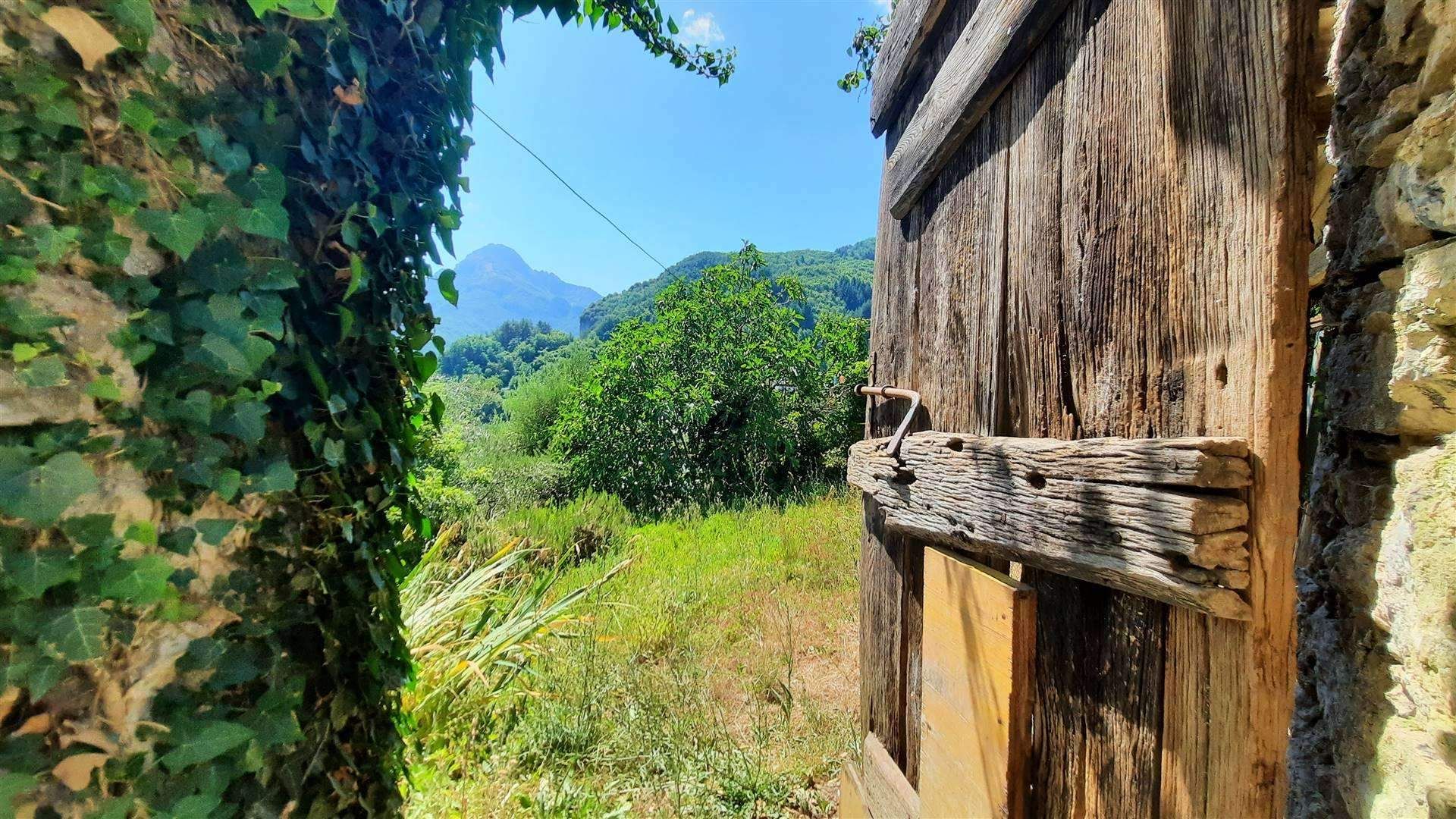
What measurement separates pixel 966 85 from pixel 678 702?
114 inches

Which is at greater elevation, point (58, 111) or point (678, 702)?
point (58, 111)

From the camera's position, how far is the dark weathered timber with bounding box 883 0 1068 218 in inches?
45.9

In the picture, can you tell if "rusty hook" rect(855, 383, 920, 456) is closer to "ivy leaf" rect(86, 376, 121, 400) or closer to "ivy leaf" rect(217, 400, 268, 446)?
"ivy leaf" rect(217, 400, 268, 446)

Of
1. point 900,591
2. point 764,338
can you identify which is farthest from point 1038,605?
point 764,338

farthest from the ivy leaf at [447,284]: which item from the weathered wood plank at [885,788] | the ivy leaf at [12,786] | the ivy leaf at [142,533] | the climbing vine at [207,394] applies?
the weathered wood plank at [885,788]

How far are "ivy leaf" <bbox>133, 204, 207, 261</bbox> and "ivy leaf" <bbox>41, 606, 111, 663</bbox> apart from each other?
591 mm

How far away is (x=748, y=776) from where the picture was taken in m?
2.32

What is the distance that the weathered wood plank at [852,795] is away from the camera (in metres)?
1.84

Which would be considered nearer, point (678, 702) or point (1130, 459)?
point (1130, 459)

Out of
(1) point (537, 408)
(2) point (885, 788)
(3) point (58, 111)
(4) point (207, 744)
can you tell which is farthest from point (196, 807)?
(1) point (537, 408)

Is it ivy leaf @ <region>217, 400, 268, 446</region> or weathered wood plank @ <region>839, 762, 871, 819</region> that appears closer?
ivy leaf @ <region>217, 400, 268, 446</region>

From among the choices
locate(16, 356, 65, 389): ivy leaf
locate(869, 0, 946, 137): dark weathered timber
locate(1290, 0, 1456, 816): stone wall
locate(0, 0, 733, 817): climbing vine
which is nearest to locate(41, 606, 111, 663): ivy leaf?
locate(0, 0, 733, 817): climbing vine

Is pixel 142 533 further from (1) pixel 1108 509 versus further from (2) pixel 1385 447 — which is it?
(2) pixel 1385 447

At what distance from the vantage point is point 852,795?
192 cm
